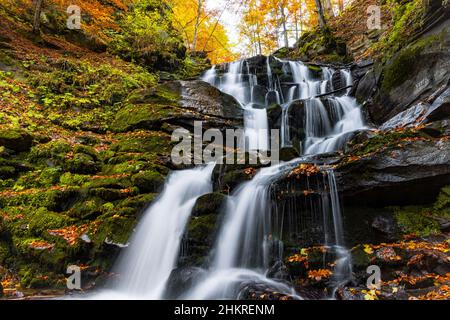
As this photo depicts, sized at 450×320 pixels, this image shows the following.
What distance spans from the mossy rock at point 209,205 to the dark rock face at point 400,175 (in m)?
2.42

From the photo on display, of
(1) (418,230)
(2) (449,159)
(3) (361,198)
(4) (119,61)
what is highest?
(4) (119,61)

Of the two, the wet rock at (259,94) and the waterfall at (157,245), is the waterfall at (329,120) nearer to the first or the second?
the wet rock at (259,94)

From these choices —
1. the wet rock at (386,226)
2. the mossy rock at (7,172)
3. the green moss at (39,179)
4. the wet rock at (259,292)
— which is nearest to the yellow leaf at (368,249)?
the wet rock at (386,226)

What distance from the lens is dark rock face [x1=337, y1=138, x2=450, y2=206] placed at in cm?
513

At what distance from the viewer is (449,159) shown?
5035 mm

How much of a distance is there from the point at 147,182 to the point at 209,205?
178 centimetres

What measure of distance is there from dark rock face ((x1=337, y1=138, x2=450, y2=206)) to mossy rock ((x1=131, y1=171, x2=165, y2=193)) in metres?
4.08

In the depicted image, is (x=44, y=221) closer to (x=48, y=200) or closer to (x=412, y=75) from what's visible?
(x=48, y=200)

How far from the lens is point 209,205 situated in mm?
6367

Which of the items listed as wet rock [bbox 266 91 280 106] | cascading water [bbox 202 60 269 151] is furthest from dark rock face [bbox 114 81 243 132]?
wet rock [bbox 266 91 280 106]

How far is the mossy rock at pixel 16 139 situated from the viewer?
763 cm
